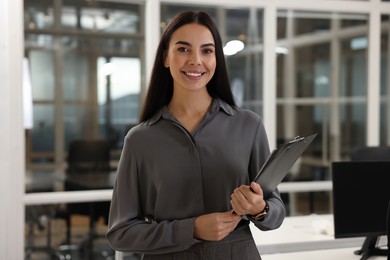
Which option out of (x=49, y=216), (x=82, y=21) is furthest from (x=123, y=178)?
(x=82, y=21)

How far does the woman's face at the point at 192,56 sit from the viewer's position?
134 cm

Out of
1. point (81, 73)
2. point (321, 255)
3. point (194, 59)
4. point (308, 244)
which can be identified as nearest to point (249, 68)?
point (81, 73)

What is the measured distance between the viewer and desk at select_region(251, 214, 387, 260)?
256 centimetres

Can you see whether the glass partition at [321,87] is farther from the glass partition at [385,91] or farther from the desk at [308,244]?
the desk at [308,244]

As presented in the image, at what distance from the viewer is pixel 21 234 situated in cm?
345

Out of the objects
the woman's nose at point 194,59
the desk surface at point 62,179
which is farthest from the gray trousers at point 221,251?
the desk surface at point 62,179

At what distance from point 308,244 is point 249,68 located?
383cm

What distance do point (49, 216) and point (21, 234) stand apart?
6.37 ft

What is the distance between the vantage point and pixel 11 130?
3.39m

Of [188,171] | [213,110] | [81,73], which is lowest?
[188,171]

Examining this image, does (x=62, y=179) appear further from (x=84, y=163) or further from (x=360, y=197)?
(x=360, y=197)

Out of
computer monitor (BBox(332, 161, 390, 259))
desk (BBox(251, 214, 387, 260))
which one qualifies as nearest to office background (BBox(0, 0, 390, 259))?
desk (BBox(251, 214, 387, 260))

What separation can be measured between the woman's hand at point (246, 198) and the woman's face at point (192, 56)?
0.98 ft

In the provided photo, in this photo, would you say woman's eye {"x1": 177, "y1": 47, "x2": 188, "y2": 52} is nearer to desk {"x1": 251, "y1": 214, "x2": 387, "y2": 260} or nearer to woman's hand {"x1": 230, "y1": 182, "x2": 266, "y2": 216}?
woman's hand {"x1": 230, "y1": 182, "x2": 266, "y2": 216}
